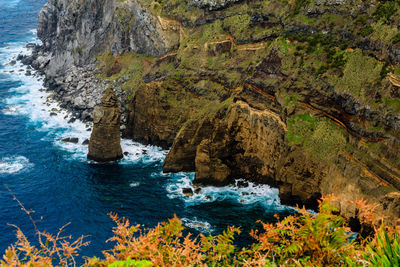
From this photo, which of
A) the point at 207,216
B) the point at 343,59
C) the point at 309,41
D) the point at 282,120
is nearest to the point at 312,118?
the point at 282,120

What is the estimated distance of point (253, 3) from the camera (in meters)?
75.2

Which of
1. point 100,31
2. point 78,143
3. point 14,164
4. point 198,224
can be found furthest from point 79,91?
point 198,224

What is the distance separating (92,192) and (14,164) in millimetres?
20548

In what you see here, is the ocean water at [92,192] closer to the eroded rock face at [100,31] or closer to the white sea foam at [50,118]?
the white sea foam at [50,118]

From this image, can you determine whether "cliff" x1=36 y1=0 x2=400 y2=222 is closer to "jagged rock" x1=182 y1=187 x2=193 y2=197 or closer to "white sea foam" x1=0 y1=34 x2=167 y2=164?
"jagged rock" x1=182 y1=187 x2=193 y2=197

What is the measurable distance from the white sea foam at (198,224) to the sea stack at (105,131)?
84.1 ft

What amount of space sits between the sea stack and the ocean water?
2326mm

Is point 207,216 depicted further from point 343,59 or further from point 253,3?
point 253,3

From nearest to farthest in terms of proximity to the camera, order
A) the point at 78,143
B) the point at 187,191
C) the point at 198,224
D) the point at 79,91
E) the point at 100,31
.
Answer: the point at 198,224 → the point at 187,191 → the point at 78,143 → the point at 79,91 → the point at 100,31

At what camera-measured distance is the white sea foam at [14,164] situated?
6756 centimetres

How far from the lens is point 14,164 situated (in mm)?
69500

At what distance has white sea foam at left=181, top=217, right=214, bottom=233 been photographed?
171 ft

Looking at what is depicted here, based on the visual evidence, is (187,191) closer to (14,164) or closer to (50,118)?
(14,164)

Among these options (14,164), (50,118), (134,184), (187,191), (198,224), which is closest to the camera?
(198,224)
